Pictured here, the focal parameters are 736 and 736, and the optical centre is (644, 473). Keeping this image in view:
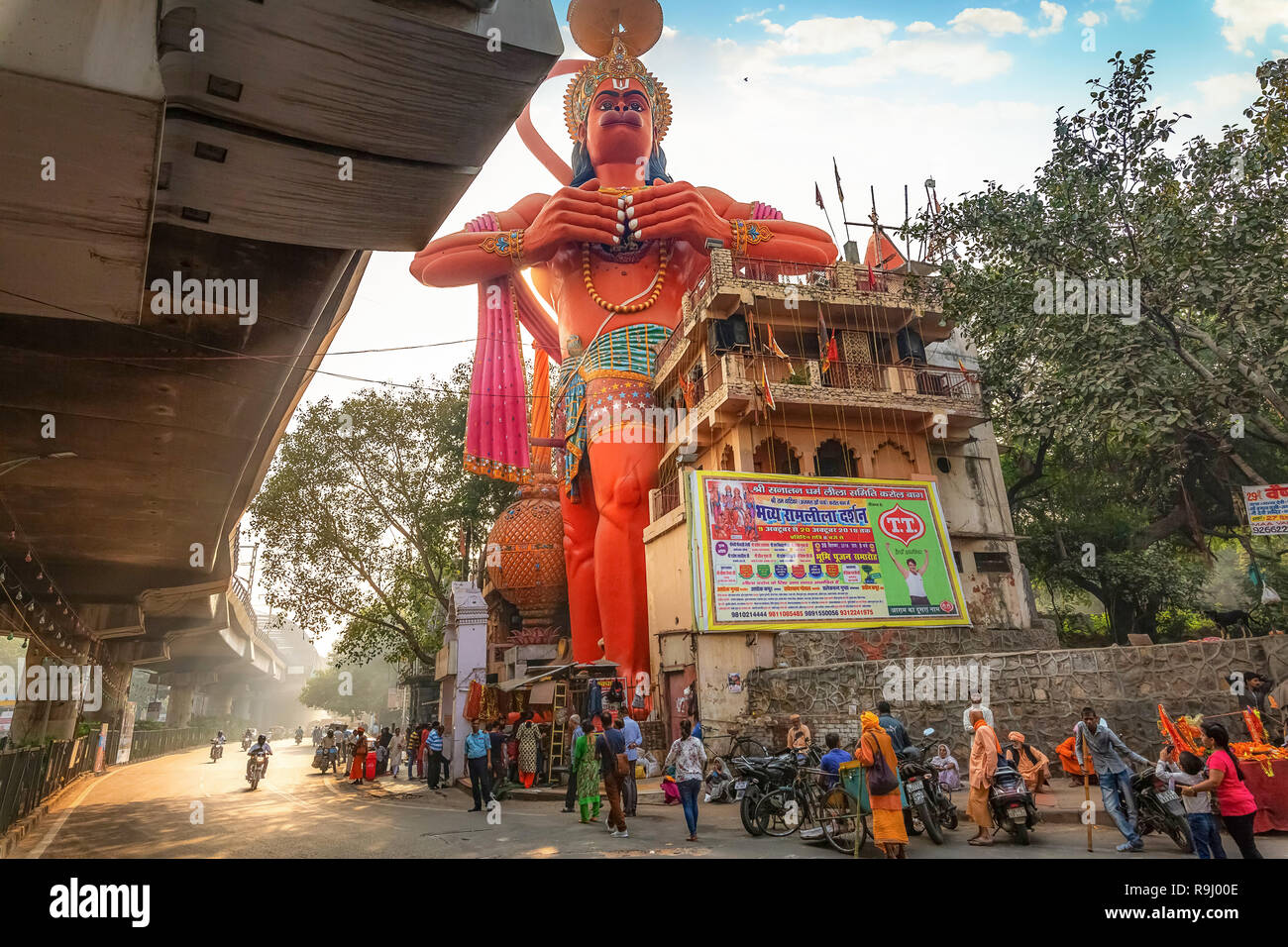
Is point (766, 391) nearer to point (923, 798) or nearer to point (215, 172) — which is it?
point (923, 798)

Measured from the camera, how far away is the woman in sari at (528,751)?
14.5 m

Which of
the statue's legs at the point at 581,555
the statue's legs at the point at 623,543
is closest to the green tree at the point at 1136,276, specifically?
the statue's legs at the point at 623,543

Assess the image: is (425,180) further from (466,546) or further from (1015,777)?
(466,546)

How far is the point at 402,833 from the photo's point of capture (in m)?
9.41

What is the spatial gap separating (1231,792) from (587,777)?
273 inches

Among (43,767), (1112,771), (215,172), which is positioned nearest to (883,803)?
(1112,771)

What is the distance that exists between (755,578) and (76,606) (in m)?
17.5

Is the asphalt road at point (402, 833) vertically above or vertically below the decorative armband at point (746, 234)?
below

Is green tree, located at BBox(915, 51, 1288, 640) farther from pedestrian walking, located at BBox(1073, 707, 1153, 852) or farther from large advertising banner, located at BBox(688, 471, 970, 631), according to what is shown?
pedestrian walking, located at BBox(1073, 707, 1153, 852)

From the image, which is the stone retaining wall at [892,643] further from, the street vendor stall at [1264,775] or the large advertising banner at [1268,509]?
the street vendor stall at [1264,775]

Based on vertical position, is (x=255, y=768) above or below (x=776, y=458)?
below

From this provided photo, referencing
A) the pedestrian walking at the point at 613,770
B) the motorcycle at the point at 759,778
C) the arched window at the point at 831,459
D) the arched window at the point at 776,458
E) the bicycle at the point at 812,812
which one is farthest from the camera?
the arched window at the point at 831,459

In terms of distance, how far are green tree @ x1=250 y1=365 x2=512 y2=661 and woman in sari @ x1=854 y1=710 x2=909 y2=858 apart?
1878 centimetres

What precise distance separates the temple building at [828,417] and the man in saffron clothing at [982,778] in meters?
7.66
